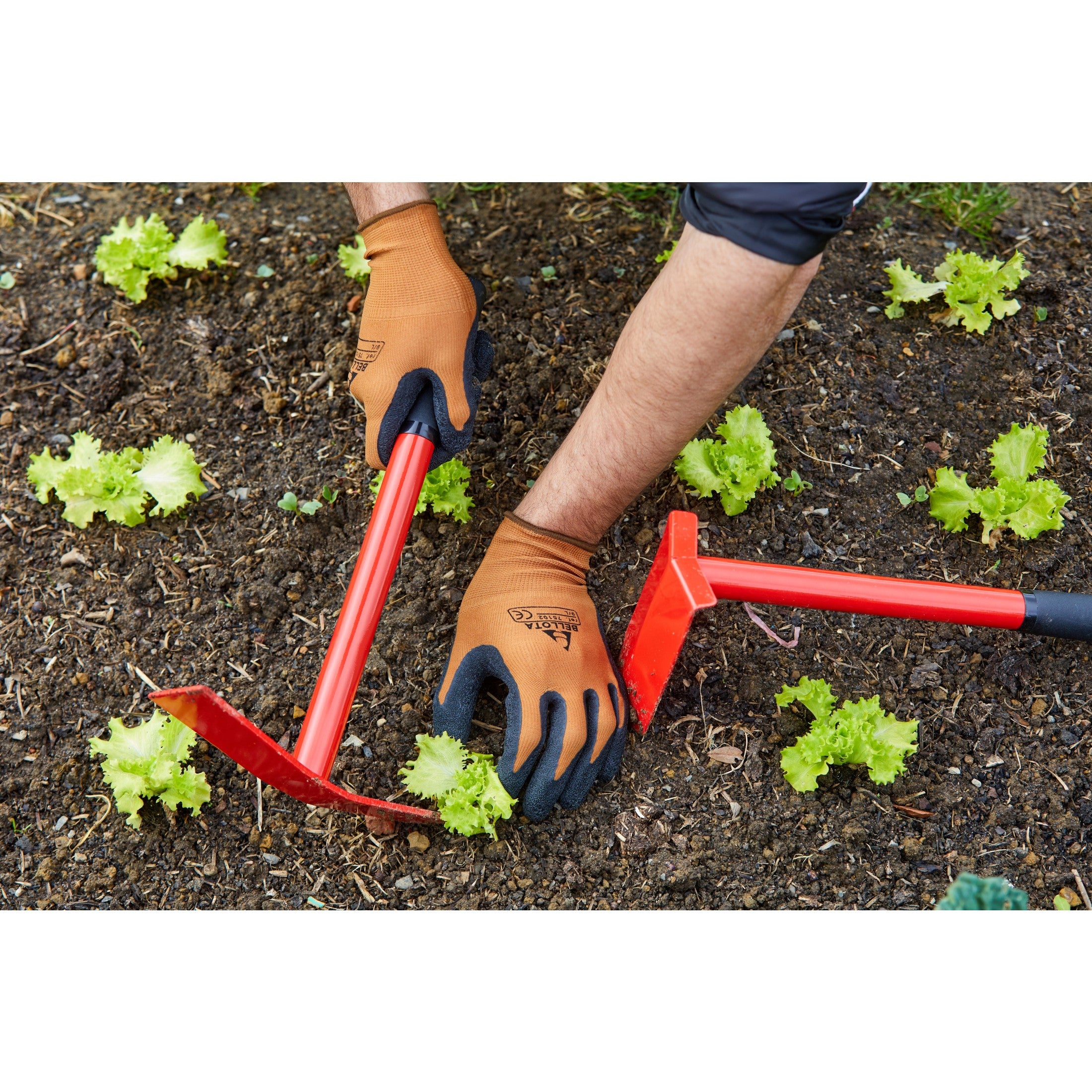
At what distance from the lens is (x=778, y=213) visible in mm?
1731

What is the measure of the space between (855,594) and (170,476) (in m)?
1.96

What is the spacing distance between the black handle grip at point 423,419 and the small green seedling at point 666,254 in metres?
0.87

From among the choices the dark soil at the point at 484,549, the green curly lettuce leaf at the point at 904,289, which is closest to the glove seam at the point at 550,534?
the dark soil at the point at 484,549

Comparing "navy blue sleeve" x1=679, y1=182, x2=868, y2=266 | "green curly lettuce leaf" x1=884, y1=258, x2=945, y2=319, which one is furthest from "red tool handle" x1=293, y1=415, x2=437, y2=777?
"green curly lettuce leaf" x1=884, y1=258, x2=945, y2=319

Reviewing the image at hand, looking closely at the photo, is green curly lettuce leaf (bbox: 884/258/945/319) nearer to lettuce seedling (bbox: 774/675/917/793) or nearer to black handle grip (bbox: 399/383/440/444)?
lettuce seedling (bbox: 774/675/917/793)

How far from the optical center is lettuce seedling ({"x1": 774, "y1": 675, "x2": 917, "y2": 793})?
2170mm

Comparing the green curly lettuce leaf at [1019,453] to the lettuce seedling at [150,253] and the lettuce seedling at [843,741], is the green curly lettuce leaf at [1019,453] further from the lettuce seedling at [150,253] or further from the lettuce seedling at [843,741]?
the lettuce seedling at [150,253]

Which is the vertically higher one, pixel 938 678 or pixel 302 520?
pixel 302 520

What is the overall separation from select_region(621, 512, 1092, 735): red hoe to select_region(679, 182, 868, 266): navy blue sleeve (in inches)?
24.7

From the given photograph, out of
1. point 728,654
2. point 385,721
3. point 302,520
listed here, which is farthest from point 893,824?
point 302,520

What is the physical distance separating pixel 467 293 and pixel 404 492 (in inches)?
28.3

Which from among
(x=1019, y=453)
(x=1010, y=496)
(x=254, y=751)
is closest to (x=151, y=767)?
(x=254, y=751)
